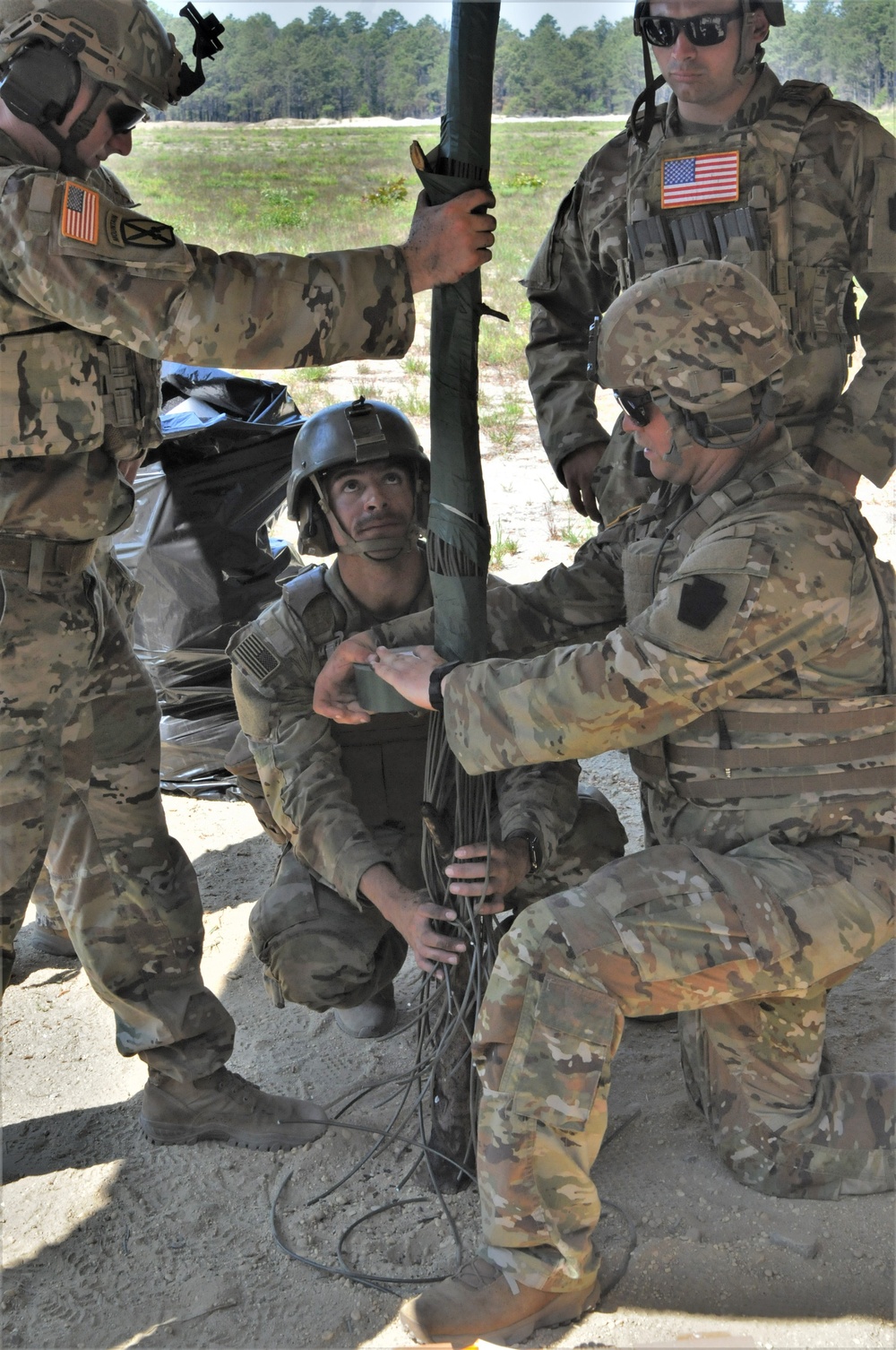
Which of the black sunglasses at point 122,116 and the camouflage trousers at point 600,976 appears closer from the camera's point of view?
the camouflage trousers at point 600,976

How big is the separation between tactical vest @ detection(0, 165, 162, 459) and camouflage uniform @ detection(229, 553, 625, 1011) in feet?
2.46

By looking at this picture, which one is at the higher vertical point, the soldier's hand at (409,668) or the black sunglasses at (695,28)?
the black sunglasses at (695,28)

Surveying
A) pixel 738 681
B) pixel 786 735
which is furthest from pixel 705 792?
pixel 738 681

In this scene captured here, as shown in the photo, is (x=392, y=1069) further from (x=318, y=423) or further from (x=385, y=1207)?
(x=318, y=423)

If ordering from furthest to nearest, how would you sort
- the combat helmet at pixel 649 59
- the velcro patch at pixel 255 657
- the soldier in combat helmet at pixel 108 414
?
the velcro patch at pixel 255 657, the combat helmet at pixel 649 59, the soldier in combat helmet at pixel 108 414

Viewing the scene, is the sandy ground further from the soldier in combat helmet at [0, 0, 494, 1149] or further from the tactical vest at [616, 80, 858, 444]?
the tactical vest at [616, 80, 858, 444]

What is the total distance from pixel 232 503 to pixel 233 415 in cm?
42

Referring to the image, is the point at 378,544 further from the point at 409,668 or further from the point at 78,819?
the point at 78,819

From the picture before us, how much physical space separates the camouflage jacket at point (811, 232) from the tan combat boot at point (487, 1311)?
2201 millimetres

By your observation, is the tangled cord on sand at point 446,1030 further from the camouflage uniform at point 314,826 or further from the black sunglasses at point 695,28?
the black sunglasses at point 695,28

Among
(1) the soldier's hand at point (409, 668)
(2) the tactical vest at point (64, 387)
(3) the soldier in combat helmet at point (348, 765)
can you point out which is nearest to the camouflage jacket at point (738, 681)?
(1) the soldier's hand at point (409, 668)

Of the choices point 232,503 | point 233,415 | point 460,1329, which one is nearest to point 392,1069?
point 460,1329

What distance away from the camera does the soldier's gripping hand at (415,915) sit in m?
3.11

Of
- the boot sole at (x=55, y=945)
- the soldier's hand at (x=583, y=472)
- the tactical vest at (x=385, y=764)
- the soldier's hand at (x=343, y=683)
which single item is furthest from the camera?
the boot sole at (x=55, y=945)
